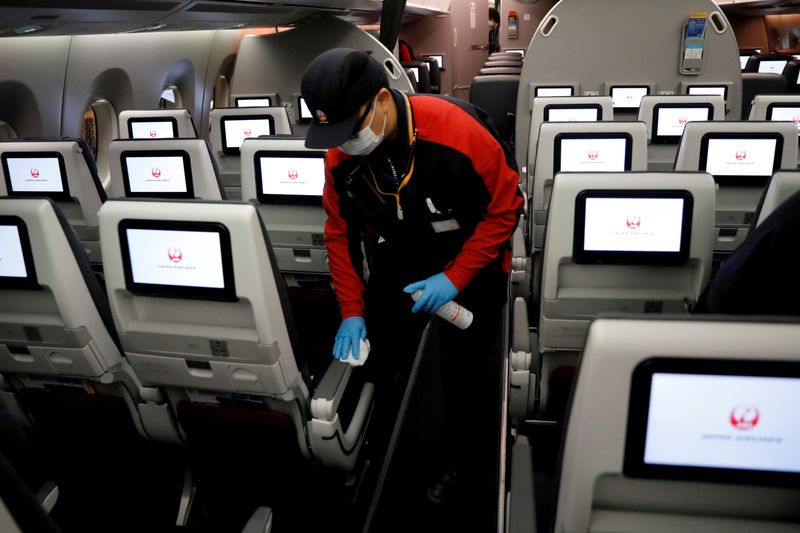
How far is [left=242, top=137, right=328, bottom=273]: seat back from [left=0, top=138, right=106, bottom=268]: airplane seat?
1.18 m

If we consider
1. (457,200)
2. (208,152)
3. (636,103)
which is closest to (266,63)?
(636,103)

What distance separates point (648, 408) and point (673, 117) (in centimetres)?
471

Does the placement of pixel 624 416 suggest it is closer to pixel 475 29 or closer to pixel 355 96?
pixel 355 96

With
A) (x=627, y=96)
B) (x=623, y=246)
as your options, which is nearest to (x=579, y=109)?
(x=627, y=96)

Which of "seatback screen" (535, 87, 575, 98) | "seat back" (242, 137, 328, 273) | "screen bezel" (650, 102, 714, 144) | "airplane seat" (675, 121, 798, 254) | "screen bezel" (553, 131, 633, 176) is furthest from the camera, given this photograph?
"seatback screen" (535, 87, 575, 98)

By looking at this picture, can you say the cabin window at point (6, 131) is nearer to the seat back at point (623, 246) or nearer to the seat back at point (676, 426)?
the seat back at point (623, 246)

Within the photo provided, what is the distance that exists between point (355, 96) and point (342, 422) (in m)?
1.17

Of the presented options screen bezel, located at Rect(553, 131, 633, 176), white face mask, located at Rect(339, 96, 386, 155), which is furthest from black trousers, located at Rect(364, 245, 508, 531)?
screen bezel, located at Rect(553, 131, 633, 176)

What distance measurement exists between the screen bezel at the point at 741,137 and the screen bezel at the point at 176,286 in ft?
8.75

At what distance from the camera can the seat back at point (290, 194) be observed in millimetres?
3344

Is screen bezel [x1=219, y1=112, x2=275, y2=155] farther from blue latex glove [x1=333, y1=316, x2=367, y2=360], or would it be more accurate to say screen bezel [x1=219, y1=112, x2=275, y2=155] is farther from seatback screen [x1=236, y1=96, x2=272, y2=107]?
blue latex glove [x1=333, y1=316, x2=367, y2=360]

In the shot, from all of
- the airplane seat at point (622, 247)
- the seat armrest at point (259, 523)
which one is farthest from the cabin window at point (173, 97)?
the seat armrest at point (259, 523)

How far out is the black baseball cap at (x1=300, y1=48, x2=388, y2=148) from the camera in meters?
1.83

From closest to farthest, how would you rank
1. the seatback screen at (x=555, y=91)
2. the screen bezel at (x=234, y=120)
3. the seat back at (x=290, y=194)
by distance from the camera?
Answer: the seat back at (x=290, y=194)
the screen bezel at (x=234, y=120)
the seatback screen at (x=555, y=91)
